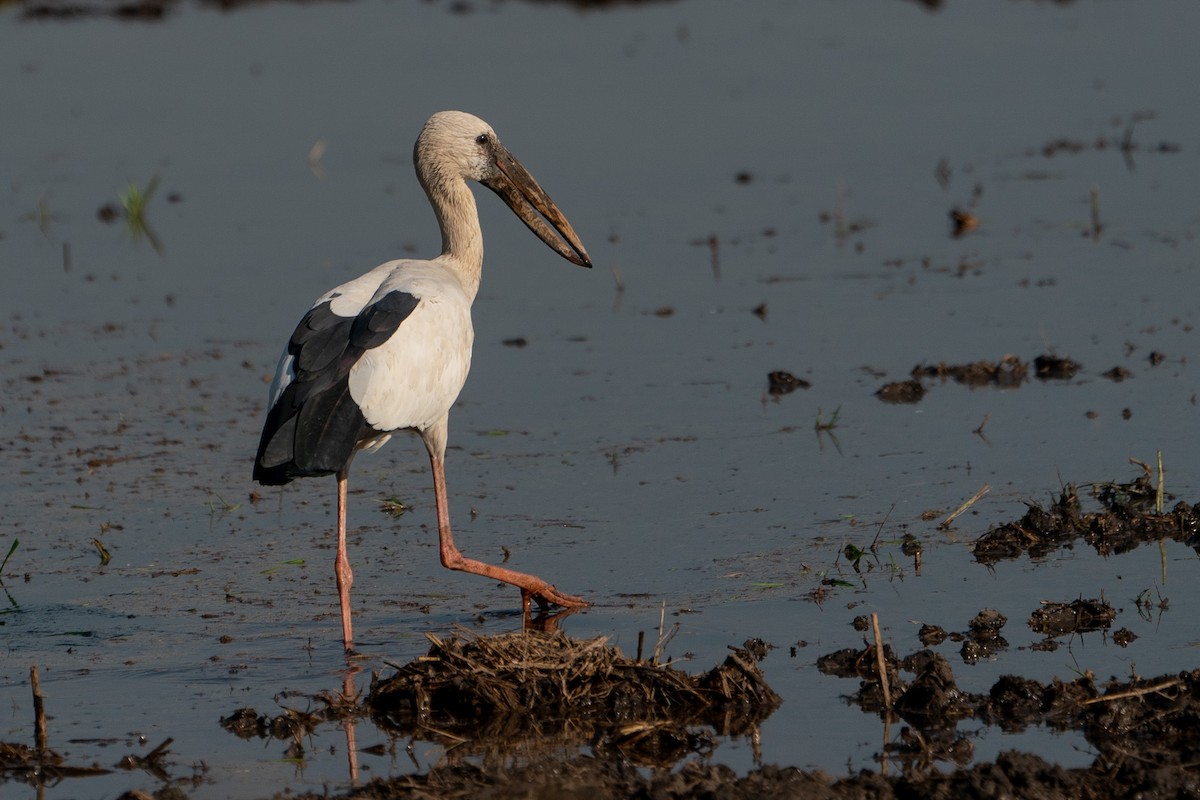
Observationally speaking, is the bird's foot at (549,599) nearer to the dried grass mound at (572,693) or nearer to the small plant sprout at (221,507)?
the dried grass mound at (572,693)

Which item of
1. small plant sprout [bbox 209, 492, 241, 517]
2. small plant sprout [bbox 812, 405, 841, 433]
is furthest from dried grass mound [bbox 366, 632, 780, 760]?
small plant sprout [bbox 812, 405, 841, 433]

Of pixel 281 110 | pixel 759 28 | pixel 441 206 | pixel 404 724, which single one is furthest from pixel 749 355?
pixel 759 28

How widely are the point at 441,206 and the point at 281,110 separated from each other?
34.1 feet

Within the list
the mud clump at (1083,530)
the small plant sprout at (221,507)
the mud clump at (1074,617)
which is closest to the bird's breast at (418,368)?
the small plant sprout at (221,507)

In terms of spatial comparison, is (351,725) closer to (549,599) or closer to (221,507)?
(549,599)

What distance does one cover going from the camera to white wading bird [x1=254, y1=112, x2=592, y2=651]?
6.44m

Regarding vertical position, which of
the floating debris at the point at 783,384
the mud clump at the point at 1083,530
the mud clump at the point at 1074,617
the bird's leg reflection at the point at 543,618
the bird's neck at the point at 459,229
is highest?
the bird's neck at the point at 459,229

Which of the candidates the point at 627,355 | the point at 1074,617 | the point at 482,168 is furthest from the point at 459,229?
the point at 1074,617

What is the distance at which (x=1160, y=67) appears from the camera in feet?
58.1

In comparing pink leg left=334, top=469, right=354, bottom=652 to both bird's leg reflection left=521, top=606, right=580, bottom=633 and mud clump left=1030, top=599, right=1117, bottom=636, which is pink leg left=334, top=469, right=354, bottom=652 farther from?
mud clump left=1030, top=599, right=1117, bottom=636

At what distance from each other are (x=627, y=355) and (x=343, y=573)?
3.86 meters

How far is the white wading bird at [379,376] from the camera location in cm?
644

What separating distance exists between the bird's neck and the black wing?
0.89 metres

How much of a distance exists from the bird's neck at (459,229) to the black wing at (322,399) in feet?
2.92
